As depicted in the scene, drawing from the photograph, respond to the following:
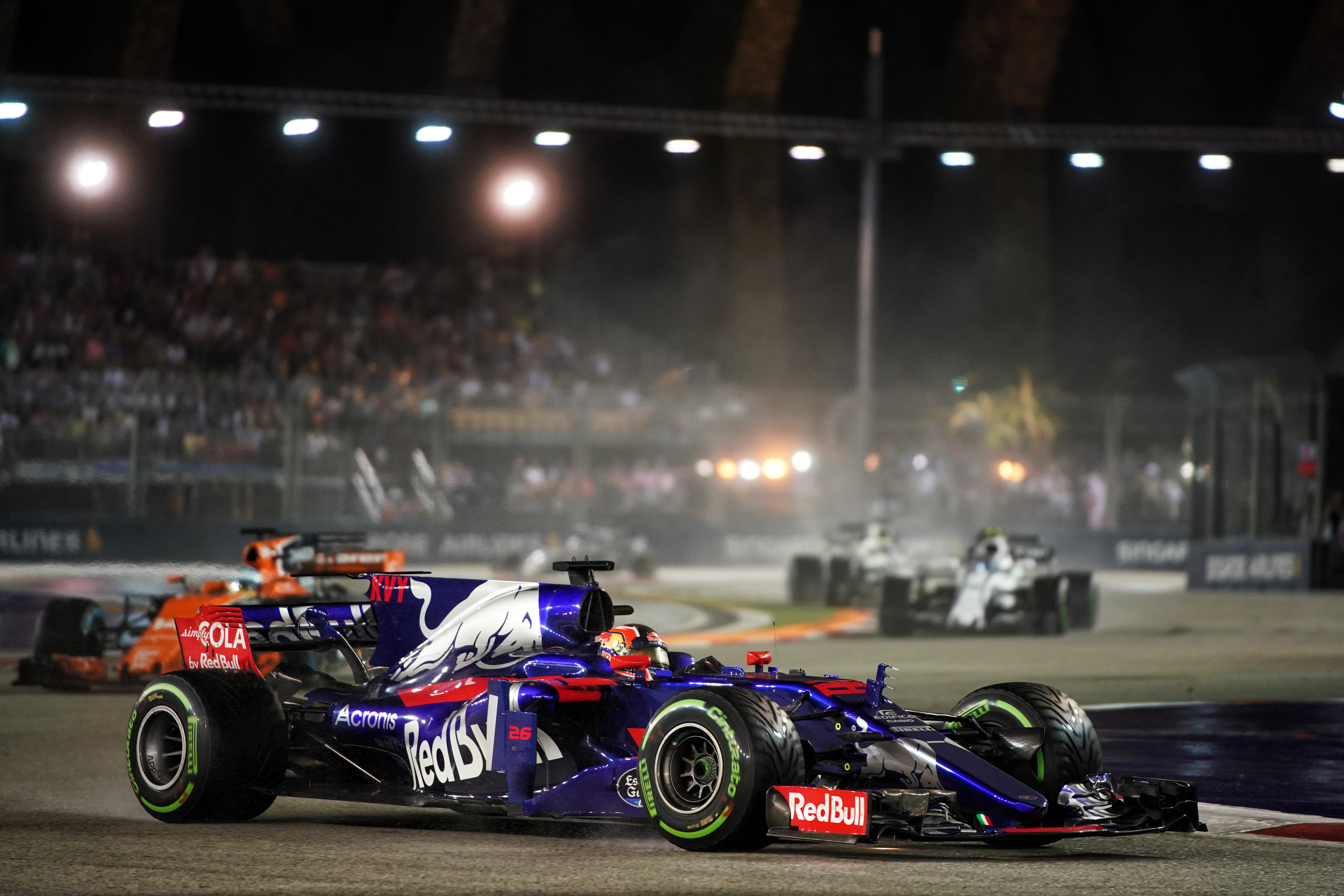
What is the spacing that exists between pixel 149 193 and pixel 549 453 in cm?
1014

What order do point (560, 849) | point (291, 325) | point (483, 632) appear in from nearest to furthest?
point (560, 849)
point (483, 632)
point (291, 325)

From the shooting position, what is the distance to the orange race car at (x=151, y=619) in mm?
13391

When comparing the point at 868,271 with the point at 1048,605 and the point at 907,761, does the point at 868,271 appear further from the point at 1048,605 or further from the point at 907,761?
the point at 907,761

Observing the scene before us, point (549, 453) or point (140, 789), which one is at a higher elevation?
point (549, 453)

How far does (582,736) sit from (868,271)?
17.4 metres

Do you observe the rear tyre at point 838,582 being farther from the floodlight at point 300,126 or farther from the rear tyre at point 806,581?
the floodlight at point 300,126

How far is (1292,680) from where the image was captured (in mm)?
14867

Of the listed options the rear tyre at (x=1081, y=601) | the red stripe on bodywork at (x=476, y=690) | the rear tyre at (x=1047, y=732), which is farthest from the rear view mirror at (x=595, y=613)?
the rear tyre at (x=1081, y=601)

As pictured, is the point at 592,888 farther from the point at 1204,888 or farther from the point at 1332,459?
the point at 1332,459

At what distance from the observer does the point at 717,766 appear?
6395 mm

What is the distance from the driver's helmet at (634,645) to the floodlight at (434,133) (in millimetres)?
13062

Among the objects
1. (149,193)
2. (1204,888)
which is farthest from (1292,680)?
(149,193)

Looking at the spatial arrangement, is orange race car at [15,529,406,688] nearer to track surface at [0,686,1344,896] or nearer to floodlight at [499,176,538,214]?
track surface at [0,686,1344,896]

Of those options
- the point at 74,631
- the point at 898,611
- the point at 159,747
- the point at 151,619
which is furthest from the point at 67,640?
the point at 898,611
